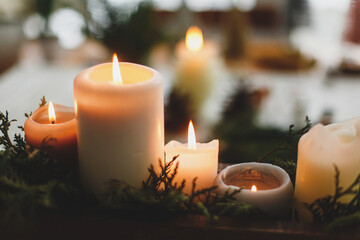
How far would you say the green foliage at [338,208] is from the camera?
41cm

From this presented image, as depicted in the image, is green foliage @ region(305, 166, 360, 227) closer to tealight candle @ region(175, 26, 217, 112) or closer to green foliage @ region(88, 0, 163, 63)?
tealight candle @ region(175, 26, 217, 112)

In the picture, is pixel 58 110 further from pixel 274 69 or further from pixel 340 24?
pixel 340 24

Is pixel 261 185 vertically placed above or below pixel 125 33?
below

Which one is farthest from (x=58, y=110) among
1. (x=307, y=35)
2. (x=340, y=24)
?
(x=340, y=24)

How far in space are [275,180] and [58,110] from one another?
29 cm

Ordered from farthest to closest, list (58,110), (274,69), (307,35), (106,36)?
(307,35)
(274,69)
(106,36)
(58,110)

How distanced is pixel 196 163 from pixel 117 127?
108 mm

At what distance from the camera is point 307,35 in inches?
84.9

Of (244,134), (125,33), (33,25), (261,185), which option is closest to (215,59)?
(125,33)

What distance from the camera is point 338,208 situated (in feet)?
1.42

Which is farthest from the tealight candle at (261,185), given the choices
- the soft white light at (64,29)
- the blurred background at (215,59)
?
the soft white light at (64,29)

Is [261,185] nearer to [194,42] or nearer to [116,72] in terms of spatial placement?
[116,72]

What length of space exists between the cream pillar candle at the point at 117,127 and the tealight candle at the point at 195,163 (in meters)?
0.03

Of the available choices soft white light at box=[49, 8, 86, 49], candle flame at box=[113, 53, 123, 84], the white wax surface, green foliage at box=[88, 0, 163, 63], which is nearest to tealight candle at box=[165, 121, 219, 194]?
the white wax surface
